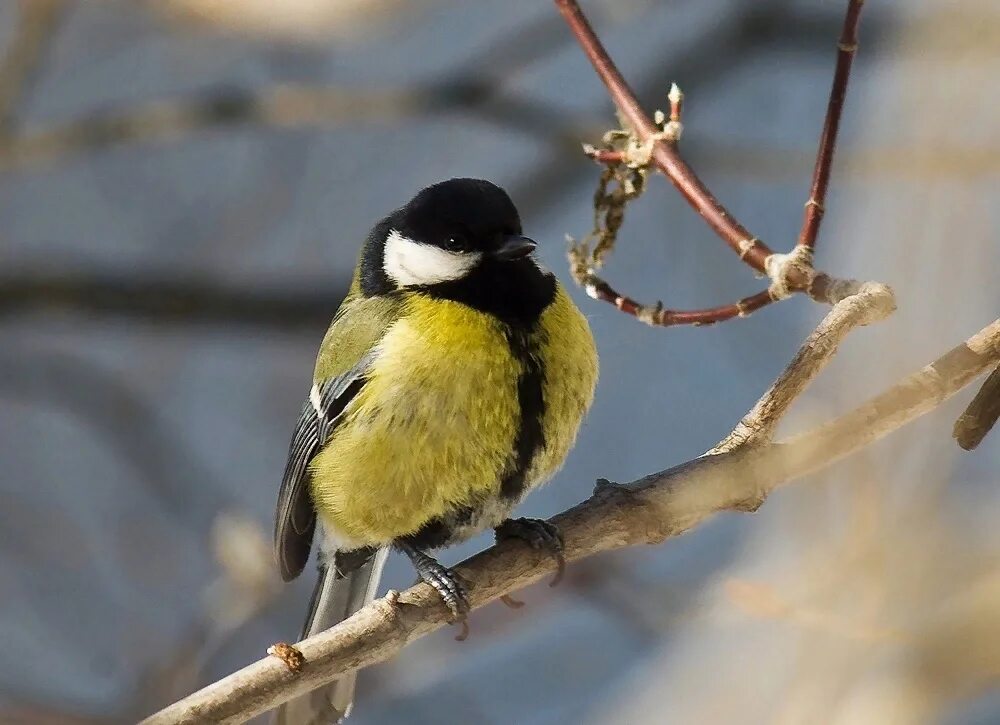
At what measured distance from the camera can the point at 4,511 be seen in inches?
141

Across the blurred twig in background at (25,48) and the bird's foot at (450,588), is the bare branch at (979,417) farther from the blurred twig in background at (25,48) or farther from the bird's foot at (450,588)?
the blurred twig in background at (25,48)

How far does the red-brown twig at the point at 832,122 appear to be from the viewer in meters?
1.42

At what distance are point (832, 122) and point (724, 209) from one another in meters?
0.17

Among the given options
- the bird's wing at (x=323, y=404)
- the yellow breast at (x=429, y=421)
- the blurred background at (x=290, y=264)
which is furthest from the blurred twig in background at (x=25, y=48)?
the yellow breast at (x=429, y=421)

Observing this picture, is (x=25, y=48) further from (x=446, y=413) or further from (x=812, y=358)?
(x=812, y=358)

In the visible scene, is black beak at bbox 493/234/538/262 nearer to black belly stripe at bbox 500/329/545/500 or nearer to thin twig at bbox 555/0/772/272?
black belly stripe at bbox 500/329/545/500

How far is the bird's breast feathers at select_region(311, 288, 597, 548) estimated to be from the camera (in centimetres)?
171

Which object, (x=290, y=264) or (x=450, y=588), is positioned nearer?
(x=450, y=588)

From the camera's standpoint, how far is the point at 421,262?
6.19 feet

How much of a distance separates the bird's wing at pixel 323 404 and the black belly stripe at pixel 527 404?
22cm

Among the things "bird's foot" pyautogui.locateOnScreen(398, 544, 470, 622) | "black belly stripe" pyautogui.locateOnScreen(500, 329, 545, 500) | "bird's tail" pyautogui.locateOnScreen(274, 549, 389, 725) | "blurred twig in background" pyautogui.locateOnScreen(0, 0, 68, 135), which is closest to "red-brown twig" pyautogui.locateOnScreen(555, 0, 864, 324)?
"black belly stripe" pyautogui.locateOnScreen(500, 329, 545, 500)

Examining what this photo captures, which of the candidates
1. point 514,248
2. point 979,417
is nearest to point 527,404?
point 514,248

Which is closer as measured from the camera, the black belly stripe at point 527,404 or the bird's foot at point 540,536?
the bird's foot at point 540,536

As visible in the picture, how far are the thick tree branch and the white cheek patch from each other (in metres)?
0.45
